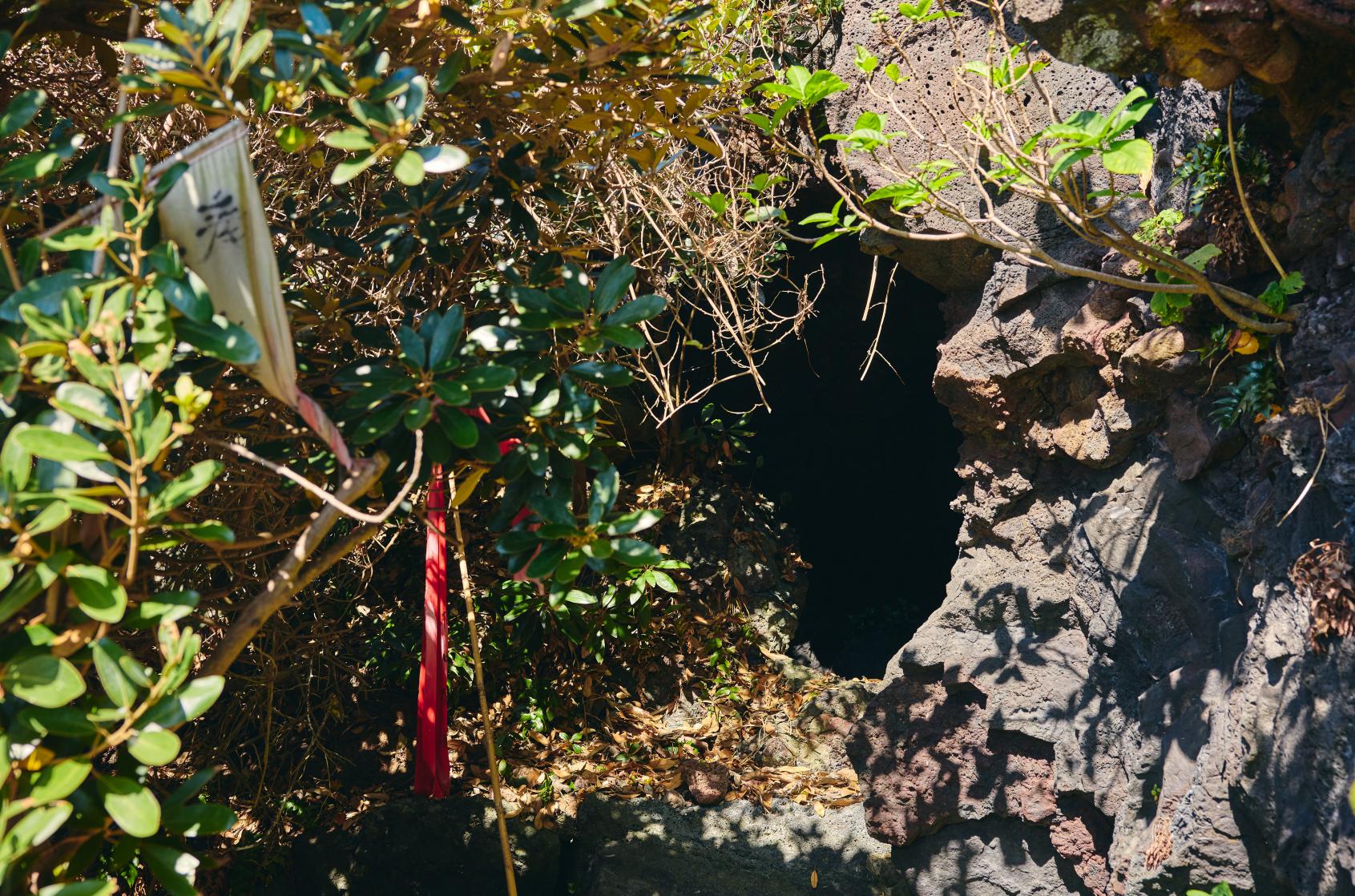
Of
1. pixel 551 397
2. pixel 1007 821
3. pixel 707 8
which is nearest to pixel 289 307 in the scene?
pixel 551 397

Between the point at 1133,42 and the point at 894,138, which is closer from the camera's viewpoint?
the point at 1133,42

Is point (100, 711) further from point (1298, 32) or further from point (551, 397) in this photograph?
point (1298, 32)

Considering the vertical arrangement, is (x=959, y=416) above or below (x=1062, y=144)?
below

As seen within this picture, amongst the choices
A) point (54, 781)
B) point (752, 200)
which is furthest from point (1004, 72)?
point (54, 781)

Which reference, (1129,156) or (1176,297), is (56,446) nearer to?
(1129,156)

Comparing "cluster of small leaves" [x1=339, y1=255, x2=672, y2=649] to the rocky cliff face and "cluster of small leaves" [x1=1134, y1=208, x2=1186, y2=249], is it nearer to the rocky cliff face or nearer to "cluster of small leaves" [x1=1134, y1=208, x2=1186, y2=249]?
the rocky cliff face

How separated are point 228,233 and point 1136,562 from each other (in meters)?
3.25

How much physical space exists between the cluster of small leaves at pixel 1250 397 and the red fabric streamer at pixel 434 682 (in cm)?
265

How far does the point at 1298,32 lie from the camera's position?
102 inches

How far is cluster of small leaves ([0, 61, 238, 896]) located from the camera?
1.41 metres

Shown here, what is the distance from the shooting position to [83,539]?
170 cm

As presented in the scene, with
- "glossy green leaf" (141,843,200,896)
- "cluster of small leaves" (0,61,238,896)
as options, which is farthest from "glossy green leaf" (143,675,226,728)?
"glossy green leaf" (141,843,200,896)

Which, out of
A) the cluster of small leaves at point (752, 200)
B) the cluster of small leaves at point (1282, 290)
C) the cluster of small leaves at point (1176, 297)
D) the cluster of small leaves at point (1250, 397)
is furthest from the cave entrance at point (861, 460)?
the cluster of small leaves at point (1282, 290)

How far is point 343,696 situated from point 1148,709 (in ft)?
12.9
